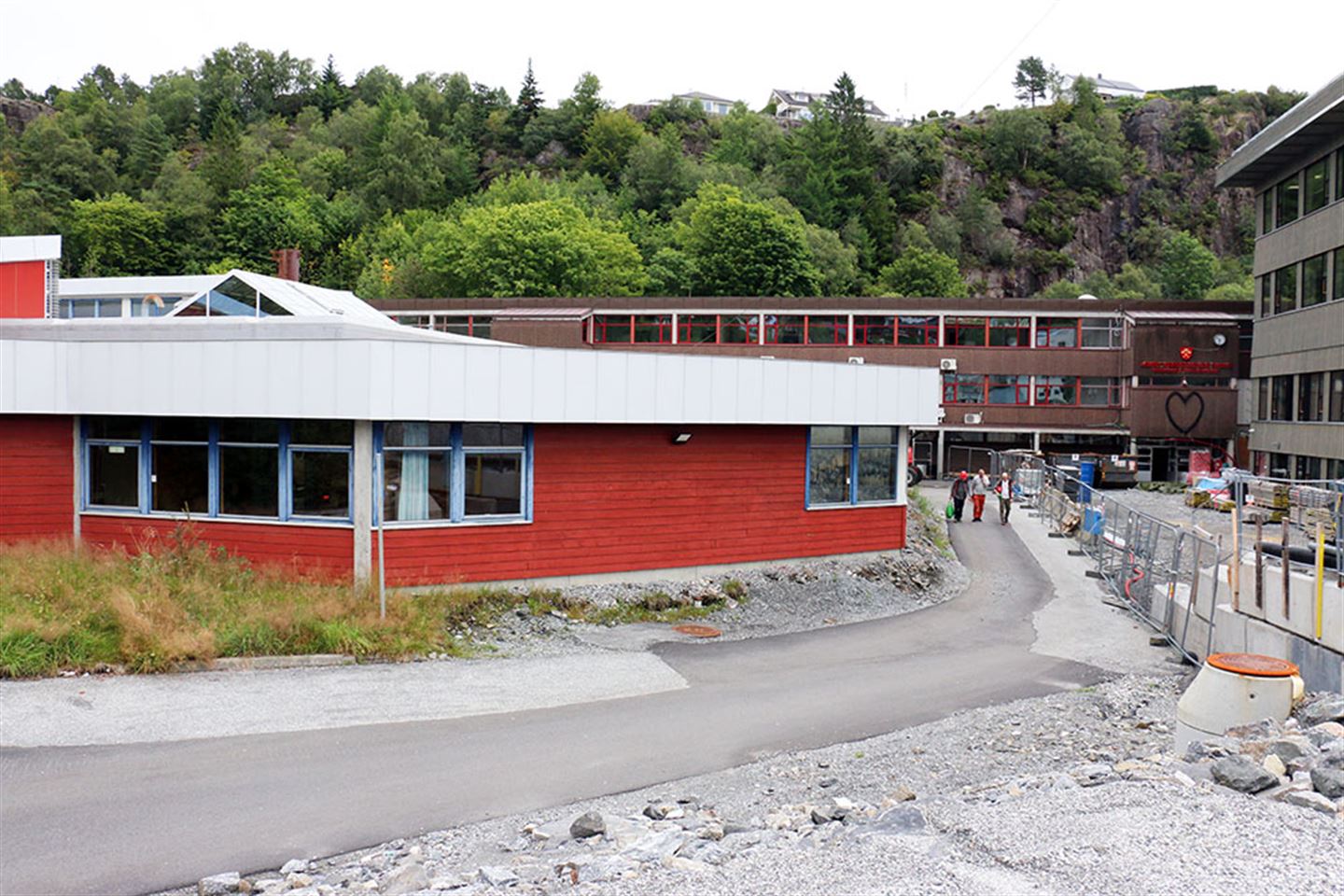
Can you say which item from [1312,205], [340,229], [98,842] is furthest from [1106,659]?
[340,229]

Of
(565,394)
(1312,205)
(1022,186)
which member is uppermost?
(1022,186)

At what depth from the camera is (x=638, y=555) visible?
18.2 m

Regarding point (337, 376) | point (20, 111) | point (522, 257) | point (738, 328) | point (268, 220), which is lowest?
point (337, 376)

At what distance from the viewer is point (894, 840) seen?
291 inches

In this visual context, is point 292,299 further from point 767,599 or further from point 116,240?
point 116,240

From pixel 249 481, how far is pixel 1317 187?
3497 centimetres

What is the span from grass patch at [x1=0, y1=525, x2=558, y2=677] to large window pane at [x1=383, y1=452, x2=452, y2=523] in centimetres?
128

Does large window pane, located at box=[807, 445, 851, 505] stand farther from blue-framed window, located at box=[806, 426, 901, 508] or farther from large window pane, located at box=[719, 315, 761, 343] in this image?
large window pane, located at box=[719, 315, 761, 343]

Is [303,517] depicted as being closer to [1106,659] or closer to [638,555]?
[638,555]

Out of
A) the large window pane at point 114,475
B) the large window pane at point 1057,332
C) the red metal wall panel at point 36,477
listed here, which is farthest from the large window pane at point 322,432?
the large window pane at point 1057,332

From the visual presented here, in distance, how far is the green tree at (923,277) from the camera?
3378 inches

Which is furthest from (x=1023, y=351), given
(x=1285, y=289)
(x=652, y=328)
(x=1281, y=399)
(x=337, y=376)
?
(x=337, y=376)

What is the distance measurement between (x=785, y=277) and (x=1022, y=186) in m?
54.6

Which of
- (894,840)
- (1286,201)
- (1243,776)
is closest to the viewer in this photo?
(894,840)
